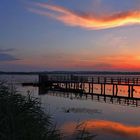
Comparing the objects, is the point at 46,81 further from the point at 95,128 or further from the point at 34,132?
the point at 34,132

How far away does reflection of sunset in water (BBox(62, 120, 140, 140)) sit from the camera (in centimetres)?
2218

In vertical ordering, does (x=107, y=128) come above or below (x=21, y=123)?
below

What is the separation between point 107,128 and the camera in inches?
948

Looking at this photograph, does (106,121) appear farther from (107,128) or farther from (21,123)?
(21,123)

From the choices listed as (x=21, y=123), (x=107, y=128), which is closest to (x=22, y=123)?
(x=21, y=123)

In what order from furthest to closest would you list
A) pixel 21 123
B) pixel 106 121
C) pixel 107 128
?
pixel 106 121 < pixel 107 128 < pixel 21 123

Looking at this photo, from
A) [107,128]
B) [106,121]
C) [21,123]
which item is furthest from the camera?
[106,121]

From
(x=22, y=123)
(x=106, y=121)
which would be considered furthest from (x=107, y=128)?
(x=22, y=123)

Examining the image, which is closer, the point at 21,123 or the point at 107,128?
the point at 21,123

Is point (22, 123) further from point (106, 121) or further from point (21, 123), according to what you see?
point (106, 121)

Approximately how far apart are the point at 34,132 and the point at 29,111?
272 cm

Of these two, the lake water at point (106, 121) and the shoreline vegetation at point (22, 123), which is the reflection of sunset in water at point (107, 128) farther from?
the shoreline vegetation at point (22, 123)

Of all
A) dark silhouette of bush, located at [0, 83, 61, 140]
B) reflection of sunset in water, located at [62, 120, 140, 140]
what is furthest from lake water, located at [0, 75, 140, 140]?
dark silhouette of bush, located at [0, 83, 61, 140]

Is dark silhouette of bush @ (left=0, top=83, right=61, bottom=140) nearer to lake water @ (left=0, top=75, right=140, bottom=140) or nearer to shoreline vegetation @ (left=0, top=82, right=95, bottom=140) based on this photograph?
shoreline vegetation @ (left=0, top=82, right=95, bottom=140)
